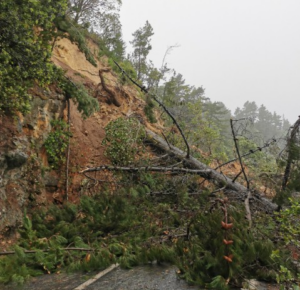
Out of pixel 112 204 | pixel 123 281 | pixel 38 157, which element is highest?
pixel 38 157

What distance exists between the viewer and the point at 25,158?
19.5ft

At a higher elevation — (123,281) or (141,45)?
Answer: (141,45)

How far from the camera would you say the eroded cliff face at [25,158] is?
5.54 meters

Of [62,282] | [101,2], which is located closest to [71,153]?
[62,282]

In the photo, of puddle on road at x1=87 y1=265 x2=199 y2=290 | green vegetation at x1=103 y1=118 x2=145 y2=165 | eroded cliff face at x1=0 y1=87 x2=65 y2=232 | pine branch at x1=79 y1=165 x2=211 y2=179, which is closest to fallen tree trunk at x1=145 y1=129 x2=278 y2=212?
pine branch at x1=79 y1=165 x2=211 y2=179

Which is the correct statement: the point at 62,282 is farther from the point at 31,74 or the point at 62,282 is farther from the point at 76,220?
the point at 31,74

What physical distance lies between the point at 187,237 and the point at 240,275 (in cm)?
128

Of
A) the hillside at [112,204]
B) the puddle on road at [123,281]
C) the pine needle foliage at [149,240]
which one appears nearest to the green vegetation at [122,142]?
the hillside at [112,204]

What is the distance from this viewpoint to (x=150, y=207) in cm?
658

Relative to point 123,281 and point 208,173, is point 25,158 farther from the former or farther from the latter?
point 208,173

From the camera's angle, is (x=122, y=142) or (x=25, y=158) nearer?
(x=25, y=158)

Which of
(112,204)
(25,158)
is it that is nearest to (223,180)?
(112,204)

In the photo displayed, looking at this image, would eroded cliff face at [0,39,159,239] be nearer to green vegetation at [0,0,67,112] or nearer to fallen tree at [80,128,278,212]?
green vegetation at [0,0,67,112]

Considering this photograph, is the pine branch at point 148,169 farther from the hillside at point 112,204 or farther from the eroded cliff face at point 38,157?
the eroded cliff face at point 38,157
